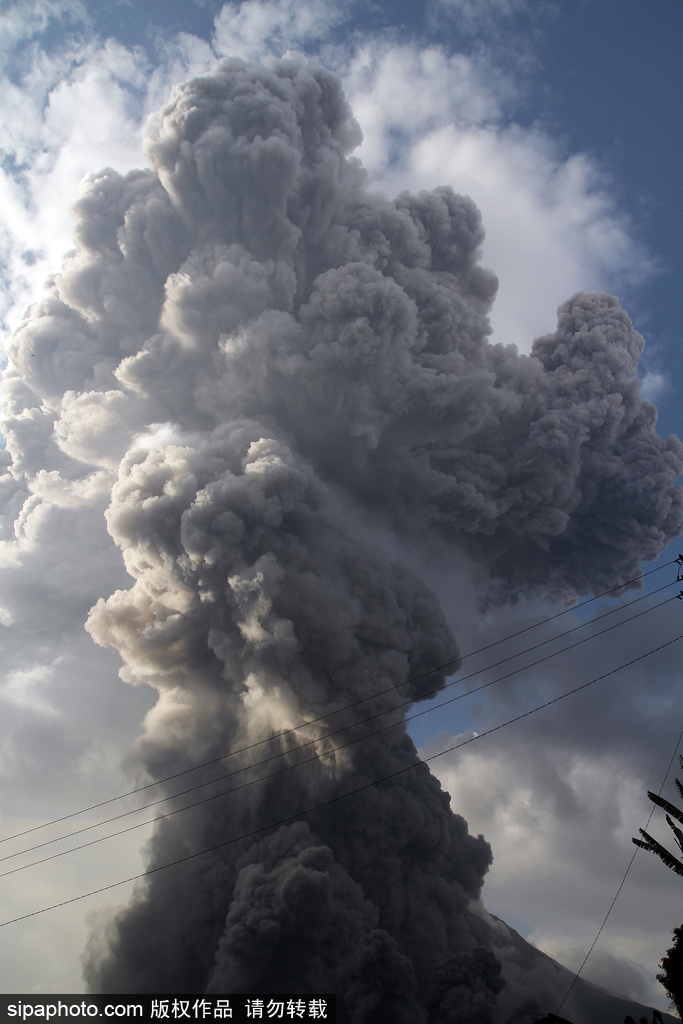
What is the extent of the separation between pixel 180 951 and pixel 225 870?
4.32 m

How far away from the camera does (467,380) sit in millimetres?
37812

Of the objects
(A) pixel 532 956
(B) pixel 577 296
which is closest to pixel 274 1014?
(A) pixel 532 956

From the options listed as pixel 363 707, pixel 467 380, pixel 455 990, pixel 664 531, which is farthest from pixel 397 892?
pixel 664 531

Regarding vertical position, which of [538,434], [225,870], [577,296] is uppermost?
[577,296]

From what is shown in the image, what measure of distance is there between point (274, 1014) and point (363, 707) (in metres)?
13.9

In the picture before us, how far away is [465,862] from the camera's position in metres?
35.2

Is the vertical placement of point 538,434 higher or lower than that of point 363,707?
higher

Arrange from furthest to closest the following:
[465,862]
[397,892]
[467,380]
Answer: [467,380]
[465,862]
[397,892]

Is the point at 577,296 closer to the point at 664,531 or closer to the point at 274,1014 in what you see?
the point at 664,531

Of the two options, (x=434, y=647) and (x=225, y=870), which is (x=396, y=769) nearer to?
(x=434, y=647)

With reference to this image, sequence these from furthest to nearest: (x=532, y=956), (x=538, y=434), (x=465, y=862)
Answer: (x=532, y=956), (x=538, y=434), (x=465, y=862)

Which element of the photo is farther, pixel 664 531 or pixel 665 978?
pixel 664 531

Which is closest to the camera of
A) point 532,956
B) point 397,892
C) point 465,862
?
point 397,892

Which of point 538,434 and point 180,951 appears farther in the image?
point 538,434
